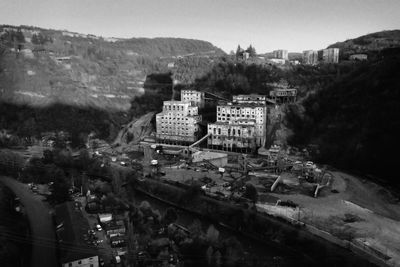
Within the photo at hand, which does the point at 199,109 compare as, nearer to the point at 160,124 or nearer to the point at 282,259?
the point at 160,124

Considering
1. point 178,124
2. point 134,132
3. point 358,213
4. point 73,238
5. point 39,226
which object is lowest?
point 39,226

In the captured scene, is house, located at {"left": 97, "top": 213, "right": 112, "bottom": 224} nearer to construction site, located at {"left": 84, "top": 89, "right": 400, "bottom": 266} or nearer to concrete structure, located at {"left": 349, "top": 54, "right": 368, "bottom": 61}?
construction site, located at {"left": 84, "top": 89, "right": 400, "bottom": 266}

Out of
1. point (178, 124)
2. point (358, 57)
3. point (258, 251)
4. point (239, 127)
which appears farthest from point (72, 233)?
point (358, 57)

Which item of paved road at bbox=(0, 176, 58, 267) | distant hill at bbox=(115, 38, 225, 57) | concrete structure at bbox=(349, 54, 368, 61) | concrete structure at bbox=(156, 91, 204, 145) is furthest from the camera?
distant hill at bbox=(115, 38, 225, 57)

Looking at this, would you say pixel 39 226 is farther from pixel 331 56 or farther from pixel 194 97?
pixel 331 56

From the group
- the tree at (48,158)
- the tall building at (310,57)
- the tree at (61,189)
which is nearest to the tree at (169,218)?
the tree at (61,189)

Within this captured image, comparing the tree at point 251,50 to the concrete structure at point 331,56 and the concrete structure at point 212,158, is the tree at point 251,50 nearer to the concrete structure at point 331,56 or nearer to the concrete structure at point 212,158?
the concrete structure at point 331,56

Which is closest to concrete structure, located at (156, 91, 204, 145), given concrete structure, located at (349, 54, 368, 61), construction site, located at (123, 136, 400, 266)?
construction site, located at (123, 136, 400, 266)
